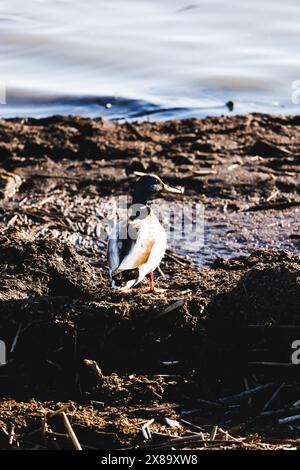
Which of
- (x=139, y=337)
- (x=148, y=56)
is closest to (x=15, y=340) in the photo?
(x=139, y=337)

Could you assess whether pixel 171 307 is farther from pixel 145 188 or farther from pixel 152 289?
pixel 145 188

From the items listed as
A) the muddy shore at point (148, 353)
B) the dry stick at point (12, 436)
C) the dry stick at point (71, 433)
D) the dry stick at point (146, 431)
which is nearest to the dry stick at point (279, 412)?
the muddy shore at point (148, 353)

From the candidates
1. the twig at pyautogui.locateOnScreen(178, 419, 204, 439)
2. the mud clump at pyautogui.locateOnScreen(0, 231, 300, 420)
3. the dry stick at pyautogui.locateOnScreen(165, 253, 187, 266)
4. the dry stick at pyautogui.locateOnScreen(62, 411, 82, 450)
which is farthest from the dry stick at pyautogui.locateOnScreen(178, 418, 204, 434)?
the dry stick at pyautogui.locateOnScreen(165, 253, 187, 266)

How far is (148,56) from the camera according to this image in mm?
13852

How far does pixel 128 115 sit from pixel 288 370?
22.9 feet

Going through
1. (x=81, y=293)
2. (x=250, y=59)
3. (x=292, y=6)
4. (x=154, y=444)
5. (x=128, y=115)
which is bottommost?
(x=154, y=444)

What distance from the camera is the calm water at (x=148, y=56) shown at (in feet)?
40.8

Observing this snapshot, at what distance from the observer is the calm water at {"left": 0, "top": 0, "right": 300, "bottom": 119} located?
12445mm

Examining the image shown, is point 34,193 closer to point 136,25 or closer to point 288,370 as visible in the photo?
point 288,370

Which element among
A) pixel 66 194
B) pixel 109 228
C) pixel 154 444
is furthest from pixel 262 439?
pixel 66 194

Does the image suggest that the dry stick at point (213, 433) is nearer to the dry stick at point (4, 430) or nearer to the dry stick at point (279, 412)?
the dry stick at point (279, 412)

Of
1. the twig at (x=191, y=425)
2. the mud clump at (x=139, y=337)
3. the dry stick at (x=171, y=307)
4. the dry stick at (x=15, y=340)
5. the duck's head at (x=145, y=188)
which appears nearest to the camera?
the twig at (x=191, y=425)

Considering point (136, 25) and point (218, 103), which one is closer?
point (218, 103)

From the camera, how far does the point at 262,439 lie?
16.1 feet
